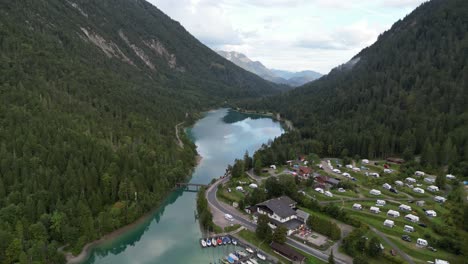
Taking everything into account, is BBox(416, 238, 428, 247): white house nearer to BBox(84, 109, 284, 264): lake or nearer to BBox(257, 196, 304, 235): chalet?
BBox(257, 196, 304, 235): chalet

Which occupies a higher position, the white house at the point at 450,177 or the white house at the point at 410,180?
the white house at the point at 450,177

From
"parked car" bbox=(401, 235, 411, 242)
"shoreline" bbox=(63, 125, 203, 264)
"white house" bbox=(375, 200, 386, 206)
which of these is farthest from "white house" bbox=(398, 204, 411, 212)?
"shoreline" bbox=(63, 125, 203, 264)

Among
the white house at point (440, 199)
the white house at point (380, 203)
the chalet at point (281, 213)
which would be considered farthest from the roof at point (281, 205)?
the white house at point (440, 199)

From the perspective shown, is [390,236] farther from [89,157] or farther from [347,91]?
[347,91]

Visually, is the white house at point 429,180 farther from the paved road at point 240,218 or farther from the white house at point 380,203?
the paved road at point 240,218

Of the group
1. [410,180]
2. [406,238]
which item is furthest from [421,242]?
[410,180]
